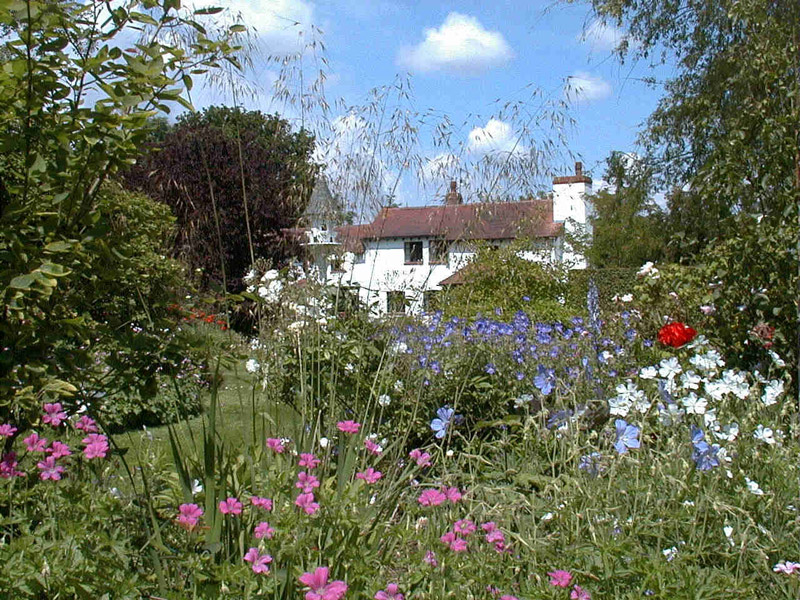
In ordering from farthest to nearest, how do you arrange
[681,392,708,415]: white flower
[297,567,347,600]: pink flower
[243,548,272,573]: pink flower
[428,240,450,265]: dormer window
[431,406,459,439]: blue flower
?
[428,240,450,265]: dormer window → [431,406,459,439]: blue flower → [681,392,708,415]: white flower → [243,548,272,573]: pink flower → [297,567,347,600]: pink flower

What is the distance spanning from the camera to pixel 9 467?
A: 1932 mm

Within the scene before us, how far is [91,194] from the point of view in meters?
2.31

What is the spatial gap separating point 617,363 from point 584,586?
101 inches

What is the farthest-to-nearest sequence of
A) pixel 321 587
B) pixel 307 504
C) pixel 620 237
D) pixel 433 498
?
pixel 620 237 < pixel 433 498 < pixel 307 504 < pixel 321 587

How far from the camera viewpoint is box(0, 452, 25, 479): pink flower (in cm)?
192

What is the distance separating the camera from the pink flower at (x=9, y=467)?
192cm

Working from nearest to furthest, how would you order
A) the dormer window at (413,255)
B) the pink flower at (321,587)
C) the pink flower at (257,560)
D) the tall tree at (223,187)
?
the pink flower at (321,587) → the pink flower at (257,560) → the dormer window at (413,255) → the tall tree at (223,187)

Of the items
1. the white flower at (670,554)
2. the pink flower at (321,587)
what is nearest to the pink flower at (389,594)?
the pink flower at (321,587)

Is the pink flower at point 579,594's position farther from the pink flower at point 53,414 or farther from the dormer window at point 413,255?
the dormer window at point 413,255

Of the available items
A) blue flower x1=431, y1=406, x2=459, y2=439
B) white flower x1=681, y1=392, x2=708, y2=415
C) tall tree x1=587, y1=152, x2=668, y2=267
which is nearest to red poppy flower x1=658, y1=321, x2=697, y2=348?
white flower x1=681, y1=392, x2=708, y2=415

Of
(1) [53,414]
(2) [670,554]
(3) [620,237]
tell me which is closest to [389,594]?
(2) [670,554]

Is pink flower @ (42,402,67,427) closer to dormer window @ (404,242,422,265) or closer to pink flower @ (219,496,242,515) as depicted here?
pink flower @ (219,496,242,515)

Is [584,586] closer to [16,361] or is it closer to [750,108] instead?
[16,361]

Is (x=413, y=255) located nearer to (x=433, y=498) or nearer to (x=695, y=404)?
(x=695, y=404)
